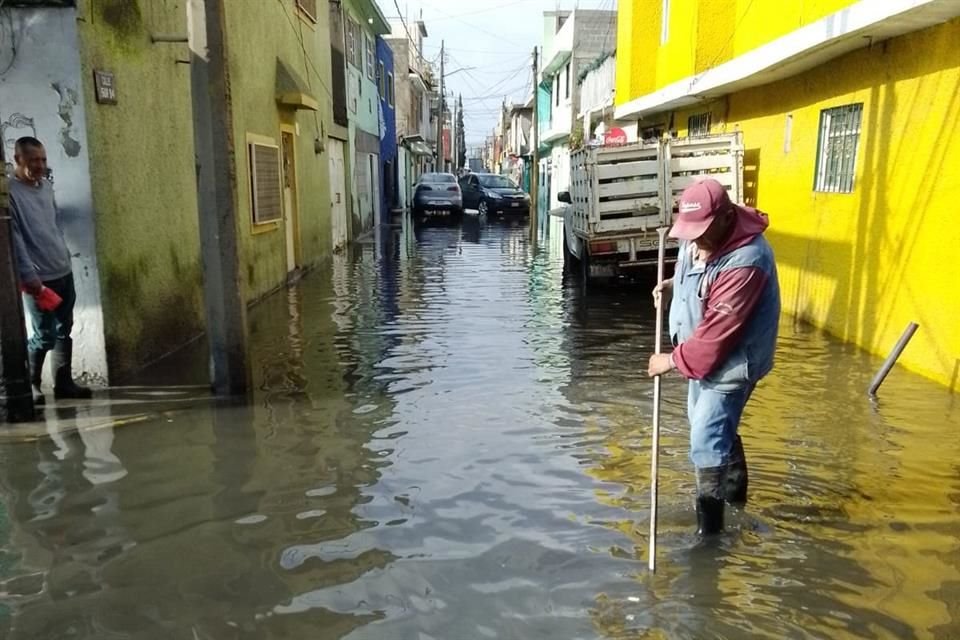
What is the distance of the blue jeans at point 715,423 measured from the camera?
3.60 m

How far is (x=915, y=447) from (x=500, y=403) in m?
2.82

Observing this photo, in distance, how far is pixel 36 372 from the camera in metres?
5.87

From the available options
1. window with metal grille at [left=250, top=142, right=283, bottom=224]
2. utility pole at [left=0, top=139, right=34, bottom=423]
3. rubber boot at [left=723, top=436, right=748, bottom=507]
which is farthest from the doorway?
rubber boot at [left=723, top=436, right=748, bottom=507]

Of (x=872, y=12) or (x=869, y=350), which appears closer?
(x=872, y=12)

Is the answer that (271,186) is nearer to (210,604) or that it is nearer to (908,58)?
(908,58)

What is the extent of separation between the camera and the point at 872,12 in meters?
6.81

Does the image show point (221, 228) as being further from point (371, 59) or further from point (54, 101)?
point (371, 59)

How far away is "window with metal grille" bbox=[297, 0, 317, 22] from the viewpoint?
13.7 metres

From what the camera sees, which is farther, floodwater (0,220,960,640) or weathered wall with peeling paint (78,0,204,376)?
weathered wall with peeling paint (78,0,204,376)

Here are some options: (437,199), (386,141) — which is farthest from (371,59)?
(437,199)

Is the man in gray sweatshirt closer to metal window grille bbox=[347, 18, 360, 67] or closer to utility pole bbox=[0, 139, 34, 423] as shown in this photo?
utility pole bbox=[0, 139, 34, 423]

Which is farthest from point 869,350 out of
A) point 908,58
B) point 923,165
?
point 908,58

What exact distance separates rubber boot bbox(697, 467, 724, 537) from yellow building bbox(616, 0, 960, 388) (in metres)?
3.62

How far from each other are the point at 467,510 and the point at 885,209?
5.49 m
